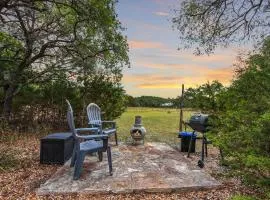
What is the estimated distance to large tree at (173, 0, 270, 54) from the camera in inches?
431

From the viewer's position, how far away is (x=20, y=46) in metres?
11.0

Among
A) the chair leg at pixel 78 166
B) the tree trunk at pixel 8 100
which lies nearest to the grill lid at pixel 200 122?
the chair leg at pixel 78 166

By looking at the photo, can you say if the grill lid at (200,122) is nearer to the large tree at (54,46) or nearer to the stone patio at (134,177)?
the stone patio at (134,177)

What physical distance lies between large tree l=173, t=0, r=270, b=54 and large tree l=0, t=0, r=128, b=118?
80.8 inches

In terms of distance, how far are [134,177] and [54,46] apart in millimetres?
6514

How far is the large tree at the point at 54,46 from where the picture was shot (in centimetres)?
1042

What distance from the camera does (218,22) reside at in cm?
1109

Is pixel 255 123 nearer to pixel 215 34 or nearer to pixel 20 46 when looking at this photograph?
pixel 215 34

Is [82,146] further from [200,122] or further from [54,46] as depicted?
[54,46]

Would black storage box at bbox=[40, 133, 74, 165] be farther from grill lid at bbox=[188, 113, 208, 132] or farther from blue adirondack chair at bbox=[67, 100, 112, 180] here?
grill lid at bbox=[188, 113, 208, 132]

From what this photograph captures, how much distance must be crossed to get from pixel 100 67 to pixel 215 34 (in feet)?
12.2

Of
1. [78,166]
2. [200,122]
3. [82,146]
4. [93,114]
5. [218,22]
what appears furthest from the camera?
[218,22]

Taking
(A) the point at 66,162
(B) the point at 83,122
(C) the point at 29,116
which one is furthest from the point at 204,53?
(A) the point at 66,162

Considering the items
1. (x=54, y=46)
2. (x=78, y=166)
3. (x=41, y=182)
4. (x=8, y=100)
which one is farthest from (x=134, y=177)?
(x=54, y=46)
